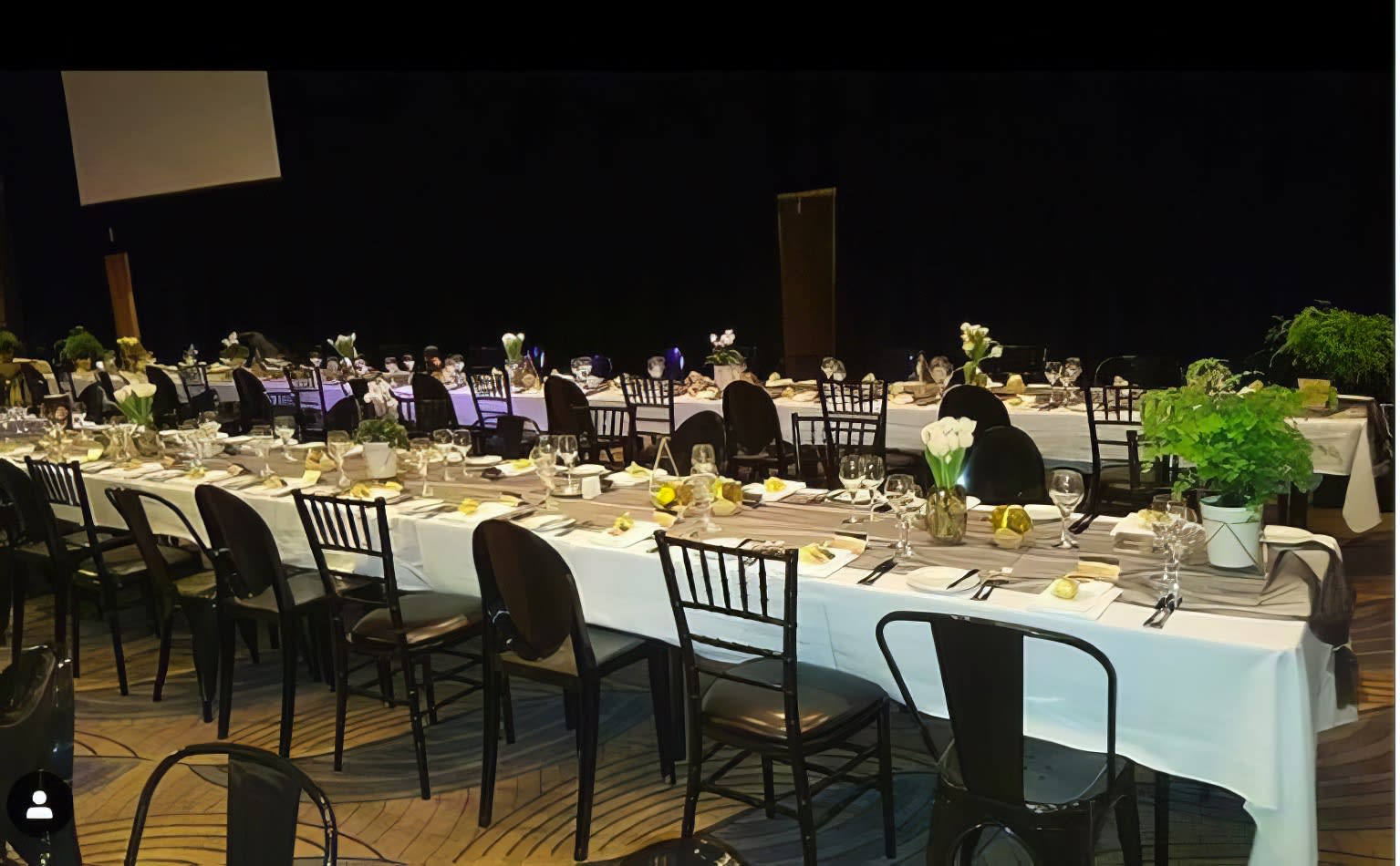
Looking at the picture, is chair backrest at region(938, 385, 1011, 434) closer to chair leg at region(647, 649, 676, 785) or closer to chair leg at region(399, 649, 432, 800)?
chair leg at region(647, 649, 676, 785)

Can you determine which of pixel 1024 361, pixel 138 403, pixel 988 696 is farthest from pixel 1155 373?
pixel 138 403

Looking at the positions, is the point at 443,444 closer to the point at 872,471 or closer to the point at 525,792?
the point at 525,792

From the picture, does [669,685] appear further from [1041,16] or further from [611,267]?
[611,267]

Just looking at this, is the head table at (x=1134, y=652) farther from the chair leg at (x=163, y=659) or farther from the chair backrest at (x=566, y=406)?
the chair backrest at (x=566, y=406)

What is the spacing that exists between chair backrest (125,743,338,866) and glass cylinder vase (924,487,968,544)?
6.28 ft

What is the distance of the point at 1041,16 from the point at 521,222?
37.9 feet

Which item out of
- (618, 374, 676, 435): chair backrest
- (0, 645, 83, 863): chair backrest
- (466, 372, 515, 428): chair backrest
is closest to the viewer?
(0, 645, 83, 863): chair backrest

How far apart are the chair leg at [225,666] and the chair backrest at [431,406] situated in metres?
1.99

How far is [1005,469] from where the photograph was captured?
383cm

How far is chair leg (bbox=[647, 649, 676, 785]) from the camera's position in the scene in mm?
3268

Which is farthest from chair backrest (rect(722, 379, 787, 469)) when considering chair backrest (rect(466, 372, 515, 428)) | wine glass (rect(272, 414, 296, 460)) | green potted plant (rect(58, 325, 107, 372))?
green potted plant (rect(58, 325, 107, 372))

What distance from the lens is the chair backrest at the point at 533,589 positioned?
110 inches

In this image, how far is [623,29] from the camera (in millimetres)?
1019

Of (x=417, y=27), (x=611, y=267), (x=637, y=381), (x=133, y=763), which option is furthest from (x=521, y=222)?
(x=417, y=27)
